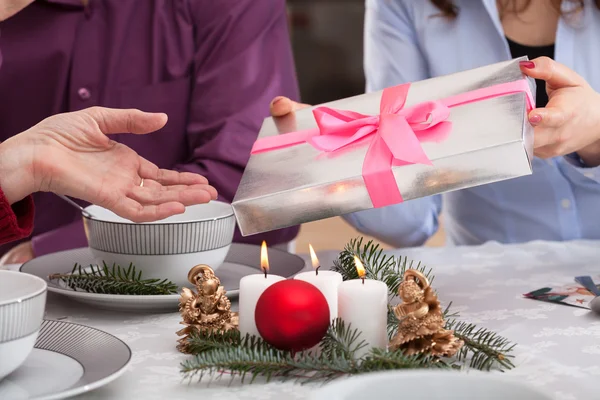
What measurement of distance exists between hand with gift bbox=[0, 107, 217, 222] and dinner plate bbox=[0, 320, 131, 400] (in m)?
0.23

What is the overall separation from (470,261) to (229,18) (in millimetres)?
766

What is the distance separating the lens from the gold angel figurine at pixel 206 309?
2.35 feet

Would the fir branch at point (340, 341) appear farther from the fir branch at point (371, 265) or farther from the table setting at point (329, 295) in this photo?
the fir branch at point (371, 265)

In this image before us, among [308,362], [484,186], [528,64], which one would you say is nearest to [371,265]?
[308,362]

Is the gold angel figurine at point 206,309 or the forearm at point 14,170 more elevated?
the forearm at point 14,170

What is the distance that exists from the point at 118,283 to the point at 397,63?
87 centimetres

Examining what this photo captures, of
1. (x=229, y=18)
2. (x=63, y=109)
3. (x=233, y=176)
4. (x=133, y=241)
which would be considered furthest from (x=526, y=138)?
(x=63, y=109)

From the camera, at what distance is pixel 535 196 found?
149cm

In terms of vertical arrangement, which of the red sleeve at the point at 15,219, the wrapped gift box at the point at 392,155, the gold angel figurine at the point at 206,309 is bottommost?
the gold angel figurine at the point at 206,309

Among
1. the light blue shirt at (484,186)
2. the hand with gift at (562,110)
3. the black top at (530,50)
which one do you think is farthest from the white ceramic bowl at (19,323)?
the black top at (530,50)

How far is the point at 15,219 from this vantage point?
3.00ft

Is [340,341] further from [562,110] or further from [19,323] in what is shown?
[562,110]

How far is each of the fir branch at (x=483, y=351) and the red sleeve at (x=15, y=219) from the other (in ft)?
1.71

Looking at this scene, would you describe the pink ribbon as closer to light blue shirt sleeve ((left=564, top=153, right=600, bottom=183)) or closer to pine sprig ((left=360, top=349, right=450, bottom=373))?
pine sprig ((left=360, top=349, right=450, bottom=373))
